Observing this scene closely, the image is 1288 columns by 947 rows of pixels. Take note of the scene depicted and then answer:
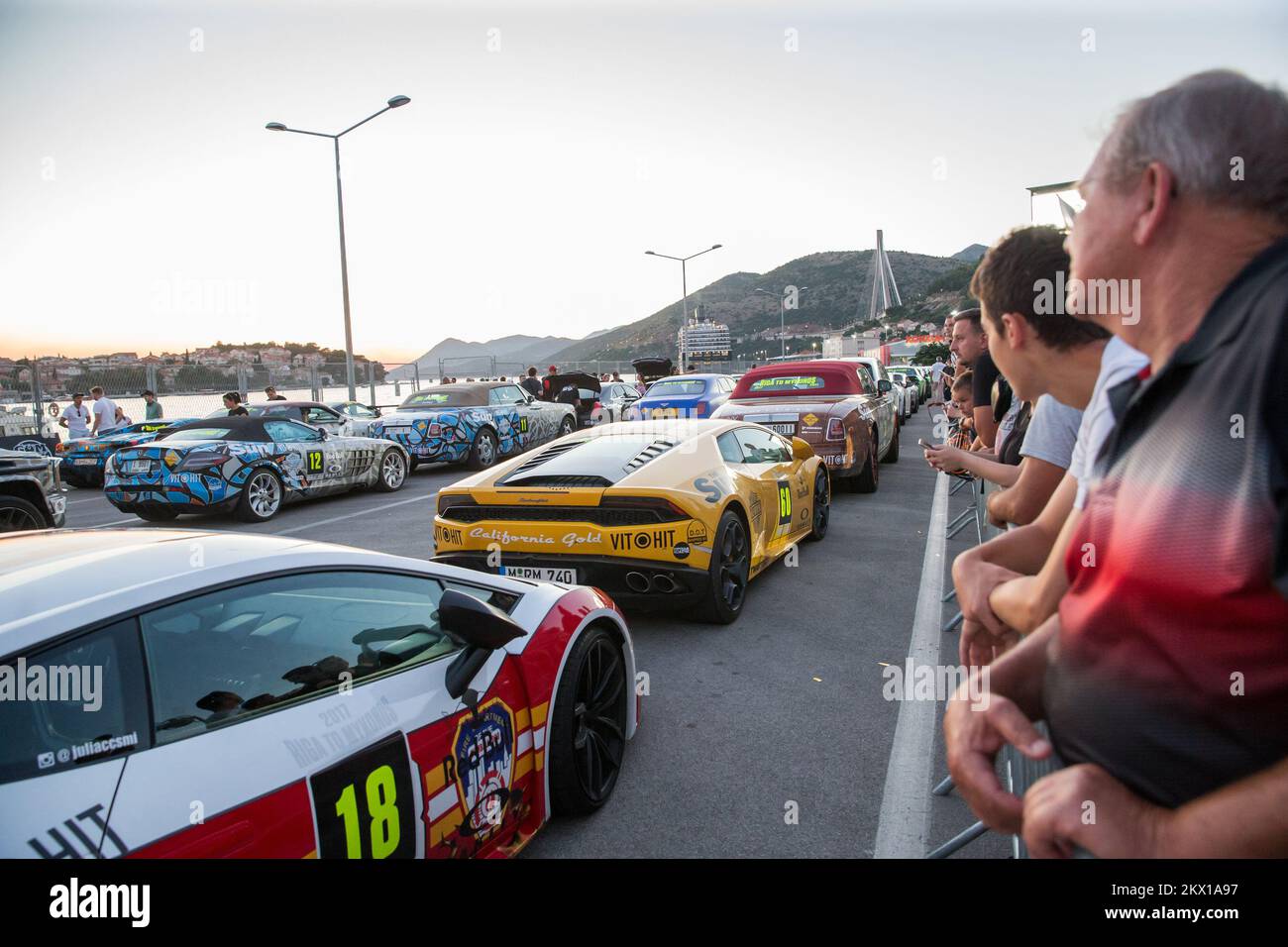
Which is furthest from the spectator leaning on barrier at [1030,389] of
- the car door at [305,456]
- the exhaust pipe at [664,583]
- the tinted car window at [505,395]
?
the tinted car window at [505,395]

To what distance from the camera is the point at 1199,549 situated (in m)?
0.95

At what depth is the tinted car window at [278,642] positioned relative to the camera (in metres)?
1.92

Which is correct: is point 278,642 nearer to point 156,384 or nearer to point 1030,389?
point 1030,389

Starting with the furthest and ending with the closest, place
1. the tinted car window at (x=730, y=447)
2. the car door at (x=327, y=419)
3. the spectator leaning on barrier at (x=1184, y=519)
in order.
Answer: the car door at (x=327, y=419) < the tinted car window at (x=730, y=447) < the spectator leaning on barrier at (x=1184, y=519)

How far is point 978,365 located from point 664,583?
259 cm

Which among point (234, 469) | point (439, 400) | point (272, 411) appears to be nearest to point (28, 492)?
point (234, 469)

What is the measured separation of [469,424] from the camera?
14688 millimetres

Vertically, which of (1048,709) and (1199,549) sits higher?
(1199,549)

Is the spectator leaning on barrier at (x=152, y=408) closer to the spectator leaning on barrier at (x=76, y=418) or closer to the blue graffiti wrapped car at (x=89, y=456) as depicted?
the spectator leaning on barrier at (x=76, y=418)

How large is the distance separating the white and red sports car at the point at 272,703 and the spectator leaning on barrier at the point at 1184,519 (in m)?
1.59
